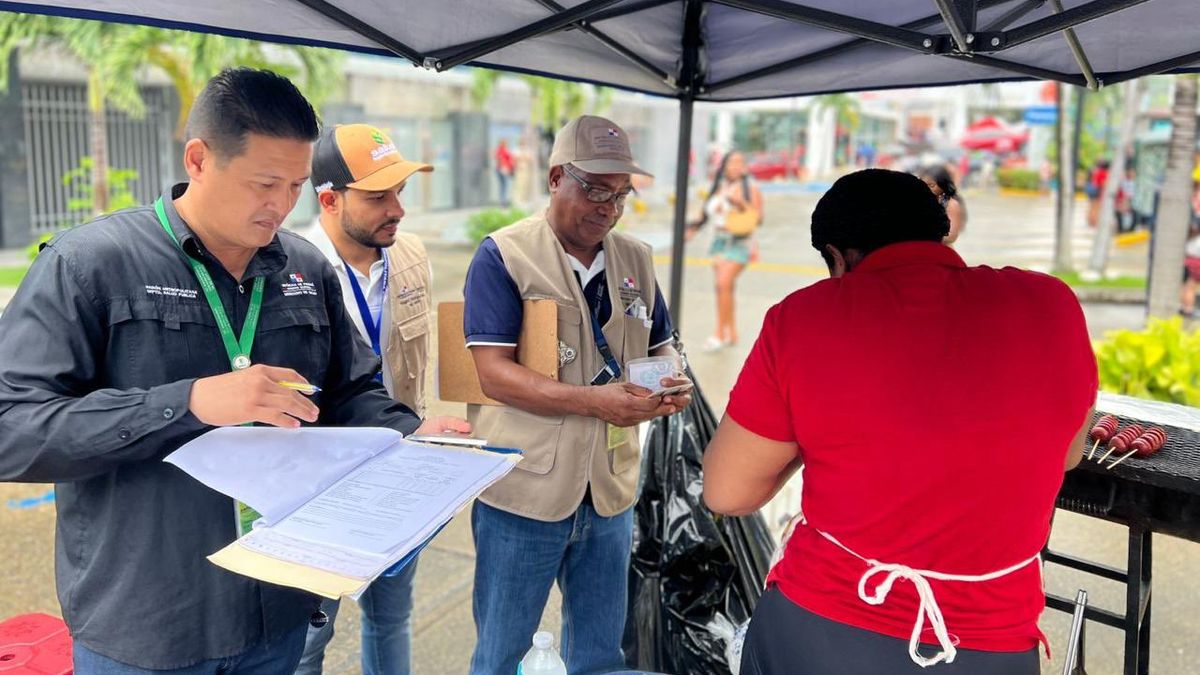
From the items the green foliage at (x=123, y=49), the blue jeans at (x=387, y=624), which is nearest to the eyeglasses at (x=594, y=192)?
the blue jeans at (x=387, y=624)

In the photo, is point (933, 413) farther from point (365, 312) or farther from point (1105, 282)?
point (1105, 282)

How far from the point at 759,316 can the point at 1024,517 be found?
10.1 metres

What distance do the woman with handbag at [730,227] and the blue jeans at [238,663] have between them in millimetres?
7466

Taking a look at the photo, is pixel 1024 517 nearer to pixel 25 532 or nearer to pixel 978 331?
pixel 978 331

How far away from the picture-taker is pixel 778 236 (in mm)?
21109

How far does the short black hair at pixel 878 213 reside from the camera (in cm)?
171

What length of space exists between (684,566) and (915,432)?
149 cm

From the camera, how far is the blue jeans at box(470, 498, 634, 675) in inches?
98.2

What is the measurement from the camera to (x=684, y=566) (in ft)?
9.62

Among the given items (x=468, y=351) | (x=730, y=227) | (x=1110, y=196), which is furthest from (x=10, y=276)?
(x=1110, y=196)

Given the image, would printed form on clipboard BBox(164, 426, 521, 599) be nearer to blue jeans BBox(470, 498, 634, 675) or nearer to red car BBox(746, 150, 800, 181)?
blue jeans BBox(470, 498, 634, 675)

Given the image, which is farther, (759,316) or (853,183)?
(759,316)

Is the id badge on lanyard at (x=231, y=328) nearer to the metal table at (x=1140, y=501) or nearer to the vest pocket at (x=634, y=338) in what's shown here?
the vest pocket at (x=634, y=338)

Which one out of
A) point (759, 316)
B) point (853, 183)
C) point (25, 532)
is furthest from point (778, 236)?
point (853, 183)
